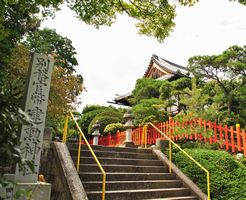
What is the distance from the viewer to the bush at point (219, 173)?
5.82 m

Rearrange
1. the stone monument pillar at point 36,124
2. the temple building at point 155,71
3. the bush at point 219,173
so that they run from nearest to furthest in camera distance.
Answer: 1. the stone monument pillar at point 36,124
2. the bush at point 219,173
3. the temple building at point 155,71

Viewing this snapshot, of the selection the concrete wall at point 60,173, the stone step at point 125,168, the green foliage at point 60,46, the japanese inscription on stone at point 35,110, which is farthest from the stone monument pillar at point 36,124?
the green foliage at point 60,46

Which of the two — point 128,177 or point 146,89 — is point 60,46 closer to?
point 146,89

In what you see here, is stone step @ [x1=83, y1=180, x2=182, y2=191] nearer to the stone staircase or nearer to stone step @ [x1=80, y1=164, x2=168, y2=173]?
the stone staircase

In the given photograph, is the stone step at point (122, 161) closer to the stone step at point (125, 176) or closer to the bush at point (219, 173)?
the stone step at point (125, 176)

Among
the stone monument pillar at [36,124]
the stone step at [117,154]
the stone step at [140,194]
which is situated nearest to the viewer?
the stone monument pillar at [36,124]

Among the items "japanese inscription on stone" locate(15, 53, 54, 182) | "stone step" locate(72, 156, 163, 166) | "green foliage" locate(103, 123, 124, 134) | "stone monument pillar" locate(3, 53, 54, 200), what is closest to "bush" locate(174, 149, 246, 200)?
"stone step" locate(72, 156, 163, 166)

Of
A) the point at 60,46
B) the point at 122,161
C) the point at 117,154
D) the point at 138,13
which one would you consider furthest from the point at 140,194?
the point at 60,46

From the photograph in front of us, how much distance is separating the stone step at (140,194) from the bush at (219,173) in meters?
0.63

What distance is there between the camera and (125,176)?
20.1ft

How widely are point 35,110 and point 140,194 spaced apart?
322 centimetres

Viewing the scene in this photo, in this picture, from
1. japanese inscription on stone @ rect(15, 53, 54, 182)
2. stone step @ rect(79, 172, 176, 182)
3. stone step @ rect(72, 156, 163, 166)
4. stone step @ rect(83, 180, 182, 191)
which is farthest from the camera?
stone step @ rect(72, 156, 163, 166)

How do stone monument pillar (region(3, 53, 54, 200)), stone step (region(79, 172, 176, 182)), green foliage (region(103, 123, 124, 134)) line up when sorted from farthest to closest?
green foliage (region(103, 123, 124, 134)) → stone step (region(79, 172, 176, 182)) → stone monument pillar (region(3, 53, 54, 200))

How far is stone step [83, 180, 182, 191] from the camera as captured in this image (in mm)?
5300
